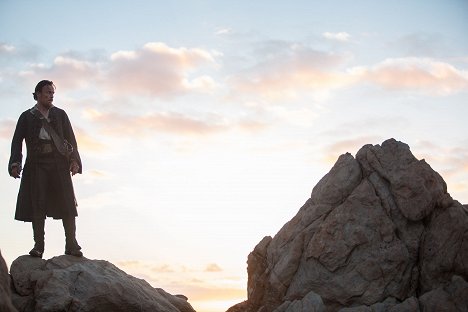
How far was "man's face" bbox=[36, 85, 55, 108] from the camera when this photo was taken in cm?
1906

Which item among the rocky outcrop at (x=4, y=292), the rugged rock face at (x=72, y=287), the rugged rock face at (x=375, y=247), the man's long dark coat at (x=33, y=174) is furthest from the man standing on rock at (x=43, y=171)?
the rugged rock face at (x=375, y=247)

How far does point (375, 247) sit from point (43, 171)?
10890 mm

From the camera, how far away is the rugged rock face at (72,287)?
17172 mm

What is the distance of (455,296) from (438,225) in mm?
2605

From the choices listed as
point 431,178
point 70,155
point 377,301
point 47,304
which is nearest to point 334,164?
point 431,178

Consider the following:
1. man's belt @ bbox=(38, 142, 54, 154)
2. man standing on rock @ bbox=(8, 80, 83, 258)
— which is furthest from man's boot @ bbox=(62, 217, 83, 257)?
man's belt @ bbox=(38, 142, 54, 154)

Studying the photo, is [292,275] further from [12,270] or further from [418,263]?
[12,270]

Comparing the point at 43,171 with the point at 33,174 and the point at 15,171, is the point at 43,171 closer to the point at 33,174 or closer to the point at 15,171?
the point at 33,174

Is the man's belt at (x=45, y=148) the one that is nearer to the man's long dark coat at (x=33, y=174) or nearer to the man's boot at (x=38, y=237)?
the man's long dark coat at (x=33, y=174)

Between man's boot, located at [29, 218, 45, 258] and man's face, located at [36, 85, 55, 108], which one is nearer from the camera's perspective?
man's boot, located at [29, 218, 45, 258]

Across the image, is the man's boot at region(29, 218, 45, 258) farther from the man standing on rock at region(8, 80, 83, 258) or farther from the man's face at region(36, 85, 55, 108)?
the man's face at region(36, 85, 55, 108)

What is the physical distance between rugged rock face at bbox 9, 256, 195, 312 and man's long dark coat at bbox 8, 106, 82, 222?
1479mm

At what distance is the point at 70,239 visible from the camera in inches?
757

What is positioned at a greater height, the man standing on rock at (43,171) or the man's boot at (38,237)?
the man standing on rock at (43,171)
